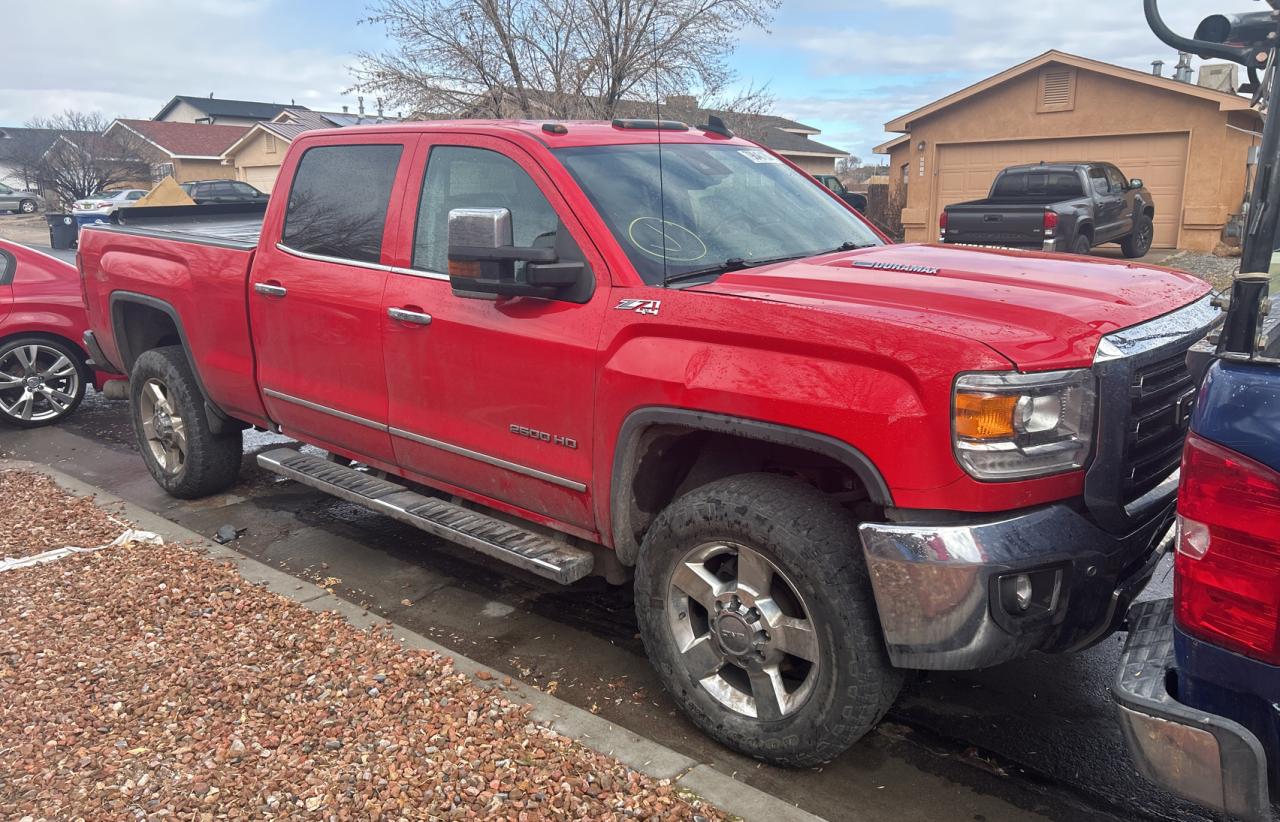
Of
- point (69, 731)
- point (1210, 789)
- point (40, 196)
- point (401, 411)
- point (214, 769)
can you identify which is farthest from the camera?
point (40, 196)

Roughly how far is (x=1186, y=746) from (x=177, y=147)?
2395 inches

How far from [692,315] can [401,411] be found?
5.58 feet

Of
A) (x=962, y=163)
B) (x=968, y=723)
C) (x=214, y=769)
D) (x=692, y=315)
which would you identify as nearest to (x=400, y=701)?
(x=214, y=769)

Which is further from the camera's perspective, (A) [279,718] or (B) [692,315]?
(A) [279,718]

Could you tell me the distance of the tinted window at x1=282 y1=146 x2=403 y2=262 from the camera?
4.47 meters

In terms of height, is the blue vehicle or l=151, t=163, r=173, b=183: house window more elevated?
l=151, t=163, r=173, b=183: house window

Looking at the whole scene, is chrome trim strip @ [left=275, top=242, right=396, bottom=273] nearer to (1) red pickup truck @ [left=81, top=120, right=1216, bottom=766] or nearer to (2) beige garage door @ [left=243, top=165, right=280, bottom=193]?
(1) red pickup truck @ [left=81, top=120, right=1216, bottom=766]

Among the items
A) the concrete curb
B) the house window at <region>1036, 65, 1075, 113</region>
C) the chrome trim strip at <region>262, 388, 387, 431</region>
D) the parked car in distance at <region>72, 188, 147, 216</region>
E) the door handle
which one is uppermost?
the house window at <region>1036, 65, 1075, 113</region>

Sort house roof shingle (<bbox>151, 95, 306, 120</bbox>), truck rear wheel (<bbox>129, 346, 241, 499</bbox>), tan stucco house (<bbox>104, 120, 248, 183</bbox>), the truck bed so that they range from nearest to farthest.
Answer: the truck bed
truck rear wheel (<bbox>129, 346, 241, 499</bbox>)
tan stucco house (<bbox>104, 120, 248, 183</bbox>)
house roof shingle (<bbox>151, 95, 306, 120</bbox>)

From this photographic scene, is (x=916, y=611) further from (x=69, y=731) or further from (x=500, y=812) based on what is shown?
(x=69, y=731)

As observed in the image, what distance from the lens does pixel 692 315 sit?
3186mm

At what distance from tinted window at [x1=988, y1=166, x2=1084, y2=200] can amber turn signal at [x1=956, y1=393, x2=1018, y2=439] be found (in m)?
15.7

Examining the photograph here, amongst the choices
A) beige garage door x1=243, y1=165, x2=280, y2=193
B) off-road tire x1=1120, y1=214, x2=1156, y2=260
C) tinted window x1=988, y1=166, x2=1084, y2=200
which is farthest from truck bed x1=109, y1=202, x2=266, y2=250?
beige garage door x1=243, y1=165, x2=280, y2=193

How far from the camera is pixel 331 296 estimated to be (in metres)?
4.52
